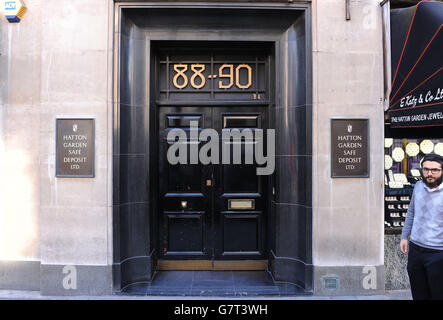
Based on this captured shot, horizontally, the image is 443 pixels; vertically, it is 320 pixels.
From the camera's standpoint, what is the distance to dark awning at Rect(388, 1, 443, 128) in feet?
15.6

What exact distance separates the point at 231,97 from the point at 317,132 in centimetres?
189

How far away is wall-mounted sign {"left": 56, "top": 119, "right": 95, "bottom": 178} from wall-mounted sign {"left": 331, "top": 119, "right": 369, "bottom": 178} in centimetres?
425

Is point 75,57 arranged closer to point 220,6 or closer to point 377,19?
point 220,6

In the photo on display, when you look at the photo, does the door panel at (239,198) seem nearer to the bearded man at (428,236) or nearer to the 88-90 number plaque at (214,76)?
the 88-90 number plaque at (214,76)

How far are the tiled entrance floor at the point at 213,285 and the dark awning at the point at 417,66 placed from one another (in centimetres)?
356

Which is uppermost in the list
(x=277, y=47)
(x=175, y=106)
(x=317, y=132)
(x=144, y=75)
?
(x=277, y=47)

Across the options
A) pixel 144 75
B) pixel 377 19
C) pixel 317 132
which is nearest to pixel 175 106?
pixel 144 75

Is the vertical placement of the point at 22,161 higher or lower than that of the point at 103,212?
higher

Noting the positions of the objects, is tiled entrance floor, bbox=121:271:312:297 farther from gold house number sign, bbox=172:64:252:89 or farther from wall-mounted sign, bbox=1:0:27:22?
wall-mounted sign, bbox=1:0:27:22

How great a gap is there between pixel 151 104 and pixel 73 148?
1.61 metres

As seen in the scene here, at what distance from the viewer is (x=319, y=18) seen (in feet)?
17.0

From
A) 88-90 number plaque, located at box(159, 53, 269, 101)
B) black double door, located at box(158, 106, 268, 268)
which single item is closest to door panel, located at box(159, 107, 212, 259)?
black double door, located at box(158, 106, 268, 268)

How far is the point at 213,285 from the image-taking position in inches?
212

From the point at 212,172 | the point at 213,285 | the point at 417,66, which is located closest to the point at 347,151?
the point at 417,66
